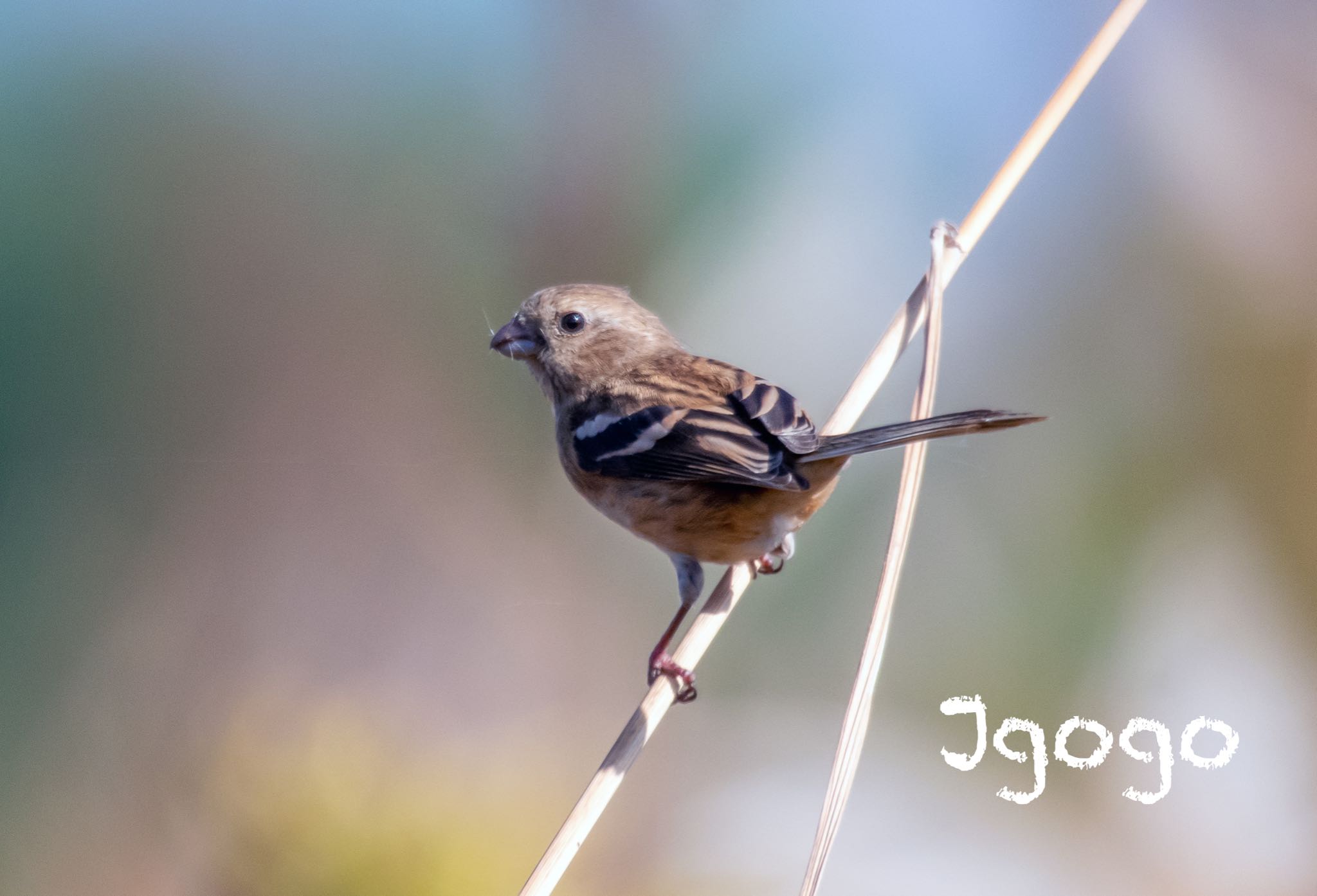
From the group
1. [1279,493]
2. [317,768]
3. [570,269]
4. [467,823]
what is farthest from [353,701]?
[1279,493]

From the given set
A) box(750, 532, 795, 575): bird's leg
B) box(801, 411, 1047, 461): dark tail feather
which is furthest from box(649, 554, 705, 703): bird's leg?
box(801, 411, 1047, 461): dark tail feather

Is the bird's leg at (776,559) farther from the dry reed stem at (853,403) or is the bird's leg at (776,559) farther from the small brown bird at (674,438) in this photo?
the dry reed stem at (853,403)

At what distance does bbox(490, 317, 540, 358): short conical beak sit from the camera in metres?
2.05

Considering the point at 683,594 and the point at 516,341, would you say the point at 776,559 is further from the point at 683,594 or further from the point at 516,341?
the point at 516,341

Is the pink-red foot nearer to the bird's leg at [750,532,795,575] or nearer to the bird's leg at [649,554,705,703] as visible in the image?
the bird's leg at [649,554,705,703]

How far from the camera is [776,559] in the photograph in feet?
6.63

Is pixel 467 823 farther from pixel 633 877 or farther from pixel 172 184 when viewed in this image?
pixel 172 184

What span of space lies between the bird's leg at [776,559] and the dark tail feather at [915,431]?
0.50 metres

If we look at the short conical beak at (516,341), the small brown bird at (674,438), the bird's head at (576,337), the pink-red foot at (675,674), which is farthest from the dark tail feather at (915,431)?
the short conical beak at (516,341)

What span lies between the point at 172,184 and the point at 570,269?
1426 mm

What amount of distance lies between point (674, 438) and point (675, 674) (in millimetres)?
386

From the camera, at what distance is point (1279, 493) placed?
253cm

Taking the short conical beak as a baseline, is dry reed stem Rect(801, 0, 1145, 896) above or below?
above

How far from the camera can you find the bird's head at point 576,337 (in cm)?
202
